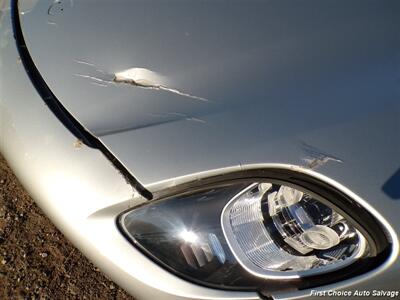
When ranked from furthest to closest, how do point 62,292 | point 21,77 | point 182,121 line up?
point 62,292 < point 21,77 < point 182,121

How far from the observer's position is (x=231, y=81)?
1559 millimetres

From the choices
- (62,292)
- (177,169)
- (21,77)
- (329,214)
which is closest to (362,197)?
(329,214)

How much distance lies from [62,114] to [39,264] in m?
0.99

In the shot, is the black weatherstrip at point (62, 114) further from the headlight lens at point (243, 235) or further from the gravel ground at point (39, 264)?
the gravel ground at point (39, 264)

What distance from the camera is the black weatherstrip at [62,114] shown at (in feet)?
4.68

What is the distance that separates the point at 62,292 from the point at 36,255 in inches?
9.0

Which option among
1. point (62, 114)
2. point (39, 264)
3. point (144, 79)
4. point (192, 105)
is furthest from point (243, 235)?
point (39, 264)

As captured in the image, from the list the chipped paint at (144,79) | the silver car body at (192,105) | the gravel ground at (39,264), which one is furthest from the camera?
the gravel ground at (39,264)

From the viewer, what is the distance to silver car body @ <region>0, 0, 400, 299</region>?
4.67ft

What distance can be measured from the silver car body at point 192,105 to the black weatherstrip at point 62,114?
1 centimetres

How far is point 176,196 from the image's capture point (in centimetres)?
145

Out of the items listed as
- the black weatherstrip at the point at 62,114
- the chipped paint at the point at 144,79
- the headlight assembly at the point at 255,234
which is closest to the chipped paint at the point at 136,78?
the chipped paint at the point at 144,79

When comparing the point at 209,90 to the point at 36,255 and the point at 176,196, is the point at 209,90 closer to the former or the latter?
the point at 176,196

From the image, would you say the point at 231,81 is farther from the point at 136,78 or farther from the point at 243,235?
the point at 243,235
